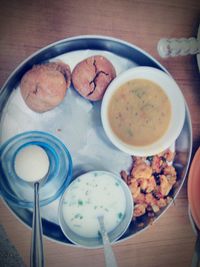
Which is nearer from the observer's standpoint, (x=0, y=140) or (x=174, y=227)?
(x=0, y=140)

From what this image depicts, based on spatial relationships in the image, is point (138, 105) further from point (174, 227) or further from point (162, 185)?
point (174, 227)

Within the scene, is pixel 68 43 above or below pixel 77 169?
above

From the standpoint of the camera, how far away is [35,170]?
31.6 inches

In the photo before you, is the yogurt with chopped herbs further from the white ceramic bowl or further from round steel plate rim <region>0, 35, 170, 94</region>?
round steel plate rim <region>0, 35, 170, 94</region>

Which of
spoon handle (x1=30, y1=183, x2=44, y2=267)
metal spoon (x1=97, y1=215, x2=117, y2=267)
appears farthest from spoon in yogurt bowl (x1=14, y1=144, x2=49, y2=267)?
metal spoon (x1=97, y1=215, x2=117, y2=267)

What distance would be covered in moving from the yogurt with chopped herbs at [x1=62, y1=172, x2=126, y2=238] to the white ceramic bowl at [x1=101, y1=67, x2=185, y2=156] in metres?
0.08

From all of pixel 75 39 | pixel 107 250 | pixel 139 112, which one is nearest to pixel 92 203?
pixel 107 250

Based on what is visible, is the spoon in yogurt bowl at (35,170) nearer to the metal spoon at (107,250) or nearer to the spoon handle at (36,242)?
the spoon handle at (36,242)

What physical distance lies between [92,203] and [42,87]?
287 mm

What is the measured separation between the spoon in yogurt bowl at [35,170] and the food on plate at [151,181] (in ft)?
0.66

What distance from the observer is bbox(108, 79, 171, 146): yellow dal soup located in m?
0.85

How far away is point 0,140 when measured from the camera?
0.83 metres

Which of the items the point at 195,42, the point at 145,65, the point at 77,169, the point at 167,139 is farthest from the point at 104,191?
the point at 195,42

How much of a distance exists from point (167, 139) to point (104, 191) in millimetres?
188
